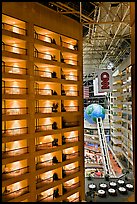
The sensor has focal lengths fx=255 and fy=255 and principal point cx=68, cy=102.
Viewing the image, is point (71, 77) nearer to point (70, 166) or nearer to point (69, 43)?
point (69, 43)

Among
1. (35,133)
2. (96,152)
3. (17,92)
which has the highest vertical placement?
(17,92)

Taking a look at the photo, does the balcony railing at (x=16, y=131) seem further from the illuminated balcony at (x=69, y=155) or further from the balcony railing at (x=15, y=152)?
the illuminated balcony at (x=69, y=155)

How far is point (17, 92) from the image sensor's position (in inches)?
321

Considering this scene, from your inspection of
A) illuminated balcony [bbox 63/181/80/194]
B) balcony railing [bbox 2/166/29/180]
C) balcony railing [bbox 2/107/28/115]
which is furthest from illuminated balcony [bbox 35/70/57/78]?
illuminated balcony [bbox 63/181/80/194]

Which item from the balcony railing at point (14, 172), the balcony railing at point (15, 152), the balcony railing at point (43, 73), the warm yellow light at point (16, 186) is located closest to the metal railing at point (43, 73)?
the balcony railing at point (43, 73)

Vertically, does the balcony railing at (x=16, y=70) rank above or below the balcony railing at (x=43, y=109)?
above

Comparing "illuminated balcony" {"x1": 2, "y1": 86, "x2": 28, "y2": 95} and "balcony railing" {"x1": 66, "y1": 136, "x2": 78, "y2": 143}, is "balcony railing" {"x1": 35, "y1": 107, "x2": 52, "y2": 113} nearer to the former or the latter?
"illuminated balcony" {"x1": 2, "y1": 86, "x2": 28, "y2": 95}

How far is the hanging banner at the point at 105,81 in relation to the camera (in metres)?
11.5

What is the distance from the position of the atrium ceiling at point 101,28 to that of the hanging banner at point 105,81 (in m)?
2.14

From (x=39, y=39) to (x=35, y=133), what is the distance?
3333 millimetres

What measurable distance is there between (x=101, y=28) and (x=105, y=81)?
2.93 m

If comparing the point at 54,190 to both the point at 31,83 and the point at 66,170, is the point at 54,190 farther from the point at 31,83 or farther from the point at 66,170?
the point at 31,83

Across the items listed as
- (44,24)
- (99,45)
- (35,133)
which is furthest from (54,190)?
(99,45)

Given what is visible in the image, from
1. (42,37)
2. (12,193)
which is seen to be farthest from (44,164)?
(42,37)
